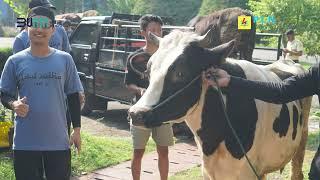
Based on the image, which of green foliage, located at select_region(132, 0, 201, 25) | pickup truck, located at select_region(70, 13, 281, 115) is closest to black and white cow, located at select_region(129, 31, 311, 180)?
pickup truck, located at select_region(70, 13, 281, 115)

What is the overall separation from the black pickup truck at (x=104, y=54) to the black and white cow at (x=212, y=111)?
4.34 meters

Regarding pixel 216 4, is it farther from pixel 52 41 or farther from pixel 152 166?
pixel 52 41

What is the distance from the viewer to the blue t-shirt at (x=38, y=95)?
3.37 m

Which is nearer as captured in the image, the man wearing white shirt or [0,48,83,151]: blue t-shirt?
[0,48,83,151]: blue t-shirt

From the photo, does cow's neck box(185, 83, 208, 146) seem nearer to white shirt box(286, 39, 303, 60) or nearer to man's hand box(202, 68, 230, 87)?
man's hand box(202, 68, 230, 87)

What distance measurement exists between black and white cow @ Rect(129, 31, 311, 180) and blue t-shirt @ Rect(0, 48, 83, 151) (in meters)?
0.72

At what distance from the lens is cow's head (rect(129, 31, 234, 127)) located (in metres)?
3.01

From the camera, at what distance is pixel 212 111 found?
134 inches

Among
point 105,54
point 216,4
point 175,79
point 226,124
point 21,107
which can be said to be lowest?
point 105,54

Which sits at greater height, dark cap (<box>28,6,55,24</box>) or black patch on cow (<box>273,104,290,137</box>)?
dark cap (<box>28,6,55,24</box>)

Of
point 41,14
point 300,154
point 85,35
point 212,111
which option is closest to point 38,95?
point 41,14

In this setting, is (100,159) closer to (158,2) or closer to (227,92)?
(227,92)

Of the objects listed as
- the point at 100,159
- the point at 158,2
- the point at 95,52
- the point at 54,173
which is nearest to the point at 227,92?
the point at 54,173

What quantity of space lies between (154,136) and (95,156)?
196cm
